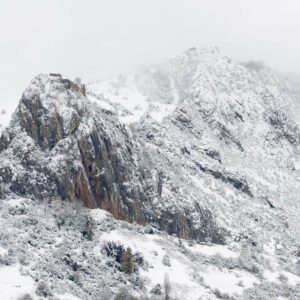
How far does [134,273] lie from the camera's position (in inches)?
5650

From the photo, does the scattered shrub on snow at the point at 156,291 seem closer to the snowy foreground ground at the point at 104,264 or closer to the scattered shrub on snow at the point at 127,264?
the snowy foreground ground at the point at 104,264

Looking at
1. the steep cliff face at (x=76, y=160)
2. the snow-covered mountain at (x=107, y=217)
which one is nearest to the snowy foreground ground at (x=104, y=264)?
Result: the snow-covered mountain at (x=107, y=217)

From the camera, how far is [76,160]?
160 metres

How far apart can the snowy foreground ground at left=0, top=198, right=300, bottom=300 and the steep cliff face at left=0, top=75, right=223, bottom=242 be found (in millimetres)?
4403

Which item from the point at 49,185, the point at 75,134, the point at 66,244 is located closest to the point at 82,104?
the point at 75,134

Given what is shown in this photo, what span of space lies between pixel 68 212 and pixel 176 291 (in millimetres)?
28933

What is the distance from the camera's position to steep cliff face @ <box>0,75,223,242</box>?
523 ft

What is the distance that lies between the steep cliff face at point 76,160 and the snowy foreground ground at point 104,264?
14.4 feet

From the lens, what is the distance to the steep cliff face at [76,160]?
159500 mm

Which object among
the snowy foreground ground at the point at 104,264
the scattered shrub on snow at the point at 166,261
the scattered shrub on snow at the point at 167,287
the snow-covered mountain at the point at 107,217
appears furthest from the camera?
the scattered shrub on snow at the point at 166,261

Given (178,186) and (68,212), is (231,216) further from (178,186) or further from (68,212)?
(68,212)

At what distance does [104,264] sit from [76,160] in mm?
26883

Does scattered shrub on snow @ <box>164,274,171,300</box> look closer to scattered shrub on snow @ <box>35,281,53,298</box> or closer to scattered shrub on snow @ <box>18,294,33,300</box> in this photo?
scattered shrub on snow @ <box>35,281,53,298</box>

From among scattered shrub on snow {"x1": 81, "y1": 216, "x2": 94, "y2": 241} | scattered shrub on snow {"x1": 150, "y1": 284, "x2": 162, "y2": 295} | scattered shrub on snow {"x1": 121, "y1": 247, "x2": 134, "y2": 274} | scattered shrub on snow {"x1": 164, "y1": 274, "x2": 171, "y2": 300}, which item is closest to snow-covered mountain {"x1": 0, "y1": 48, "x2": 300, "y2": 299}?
scattered shrub on snow {"x1": 150, "y1": 284, "x2": 162, "y2": 295}
